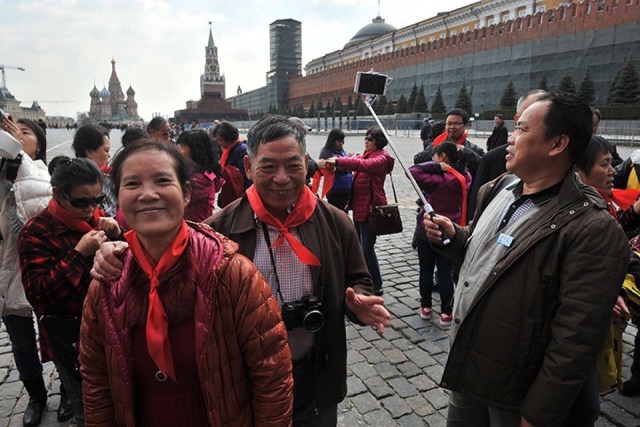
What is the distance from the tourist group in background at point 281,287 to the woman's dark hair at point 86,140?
4.33 ft

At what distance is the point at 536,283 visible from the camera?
1640 mm

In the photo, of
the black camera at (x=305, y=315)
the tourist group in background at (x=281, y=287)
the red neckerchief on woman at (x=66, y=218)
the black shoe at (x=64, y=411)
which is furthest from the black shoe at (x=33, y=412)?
the black camera at (x=305, y=315)

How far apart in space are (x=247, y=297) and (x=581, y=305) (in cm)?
125

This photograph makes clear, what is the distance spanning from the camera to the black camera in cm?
174

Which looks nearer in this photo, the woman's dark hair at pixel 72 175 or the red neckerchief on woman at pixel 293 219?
the red neckerchief on woman at pixel 293 219

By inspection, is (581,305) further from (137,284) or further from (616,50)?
(616,50)

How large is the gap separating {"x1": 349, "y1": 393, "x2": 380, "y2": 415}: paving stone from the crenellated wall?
3903 cm

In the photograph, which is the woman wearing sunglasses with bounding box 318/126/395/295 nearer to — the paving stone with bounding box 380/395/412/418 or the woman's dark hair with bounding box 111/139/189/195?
the paving stone with bounding box 380/395/412/418

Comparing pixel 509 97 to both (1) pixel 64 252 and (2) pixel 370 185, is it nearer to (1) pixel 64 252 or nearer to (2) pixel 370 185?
(2) pixel 370 185

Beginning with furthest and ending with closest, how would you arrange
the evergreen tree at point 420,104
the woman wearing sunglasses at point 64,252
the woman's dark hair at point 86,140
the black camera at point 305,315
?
the evergreen tree at point 420,104, the woman's dark hair at point 86,140, the woman wearing sunglasses at point 64,252, the black camera at point 305,315

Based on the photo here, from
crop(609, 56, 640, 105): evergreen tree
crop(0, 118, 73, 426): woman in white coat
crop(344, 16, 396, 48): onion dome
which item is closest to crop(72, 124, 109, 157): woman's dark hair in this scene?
crop(0, 118, 73, 426): woman in white coat

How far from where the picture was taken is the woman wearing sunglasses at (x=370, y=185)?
4.54 metres

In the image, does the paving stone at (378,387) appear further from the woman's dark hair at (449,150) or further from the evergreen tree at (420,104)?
the evergreen tree at (420,104)

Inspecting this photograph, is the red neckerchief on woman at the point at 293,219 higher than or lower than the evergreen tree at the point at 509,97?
lower
